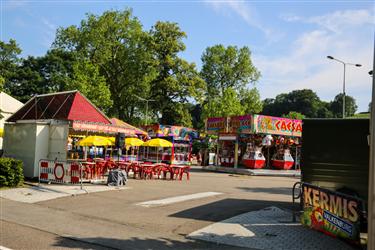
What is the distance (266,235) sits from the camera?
8.38 meters

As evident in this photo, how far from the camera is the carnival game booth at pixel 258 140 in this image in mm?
31281

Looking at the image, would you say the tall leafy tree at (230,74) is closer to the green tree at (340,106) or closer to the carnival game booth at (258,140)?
the carnival game booth at (258,140)

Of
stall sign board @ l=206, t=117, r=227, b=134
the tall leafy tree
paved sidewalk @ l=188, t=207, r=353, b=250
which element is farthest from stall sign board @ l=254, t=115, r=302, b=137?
the tall leafy tree

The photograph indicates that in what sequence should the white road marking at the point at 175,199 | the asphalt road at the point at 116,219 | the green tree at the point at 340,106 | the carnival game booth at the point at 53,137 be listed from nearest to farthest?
the asphalt road at the point at 116,219, the white road marking at the point at 175,199, the carnival game booth at the point at 53,137, the green tree at the point at 340,106

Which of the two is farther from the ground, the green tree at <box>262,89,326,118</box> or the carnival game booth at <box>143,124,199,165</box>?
the green tree at <box>262,89,326,118</box>

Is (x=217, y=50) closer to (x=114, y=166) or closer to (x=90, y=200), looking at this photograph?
(x=114, y=166)

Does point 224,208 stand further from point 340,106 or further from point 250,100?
point 340,106

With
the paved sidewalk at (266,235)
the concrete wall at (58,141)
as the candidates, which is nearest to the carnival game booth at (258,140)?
the concrete wall at (58,141)

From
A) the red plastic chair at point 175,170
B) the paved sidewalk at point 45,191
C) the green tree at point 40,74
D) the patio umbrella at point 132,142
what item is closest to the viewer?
the paved sidewalk at point 45,191

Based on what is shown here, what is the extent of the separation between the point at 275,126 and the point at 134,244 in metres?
26.0

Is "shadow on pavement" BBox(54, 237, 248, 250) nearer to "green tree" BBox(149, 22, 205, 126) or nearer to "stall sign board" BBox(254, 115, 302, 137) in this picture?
"stall sign board" BBox(254, 115, 302, 137)

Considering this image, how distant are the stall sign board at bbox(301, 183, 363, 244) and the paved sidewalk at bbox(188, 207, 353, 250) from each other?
246 mm

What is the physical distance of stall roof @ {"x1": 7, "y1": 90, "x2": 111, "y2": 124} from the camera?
2152 centimetres

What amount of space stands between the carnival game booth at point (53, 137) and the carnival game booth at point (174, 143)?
15.7 meters
